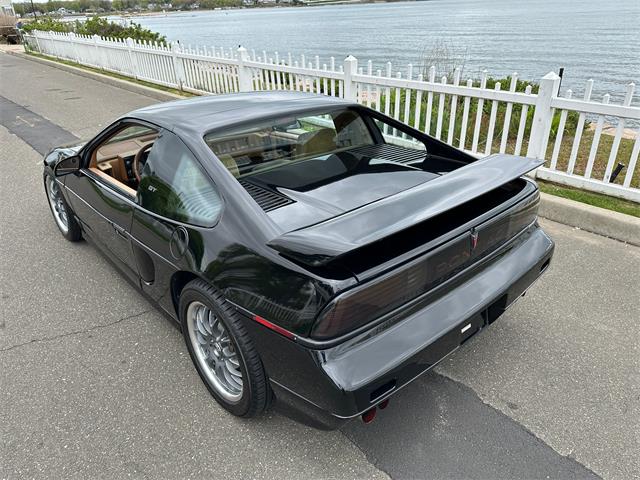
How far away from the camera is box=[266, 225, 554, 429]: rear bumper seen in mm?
1877

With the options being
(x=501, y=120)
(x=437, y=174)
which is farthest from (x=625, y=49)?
(x=437, y=174)

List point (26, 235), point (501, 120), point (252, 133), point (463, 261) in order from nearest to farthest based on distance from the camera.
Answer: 1. point (463, 261)
2. point (252, 133)
3. point (26, 235)
4. point (501, 120)

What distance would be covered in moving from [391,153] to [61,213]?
3.36 metres

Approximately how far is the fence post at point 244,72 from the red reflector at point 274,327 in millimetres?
8042

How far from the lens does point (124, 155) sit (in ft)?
12.1

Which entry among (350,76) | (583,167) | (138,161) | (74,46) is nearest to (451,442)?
(138,161)

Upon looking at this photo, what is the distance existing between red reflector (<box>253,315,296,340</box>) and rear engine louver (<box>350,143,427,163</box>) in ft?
4.83

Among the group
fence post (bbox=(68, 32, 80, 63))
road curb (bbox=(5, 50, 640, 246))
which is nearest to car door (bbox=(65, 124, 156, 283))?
road curb (bbox=(5, 50, 640, 246))

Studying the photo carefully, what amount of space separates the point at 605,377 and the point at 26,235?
200 inches

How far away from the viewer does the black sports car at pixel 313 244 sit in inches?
75.0

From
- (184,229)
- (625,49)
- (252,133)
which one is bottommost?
(625,49)

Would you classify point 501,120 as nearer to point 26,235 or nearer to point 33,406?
point 26,235

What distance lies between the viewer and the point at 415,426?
2393mm

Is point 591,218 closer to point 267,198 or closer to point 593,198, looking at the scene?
point 593,198
